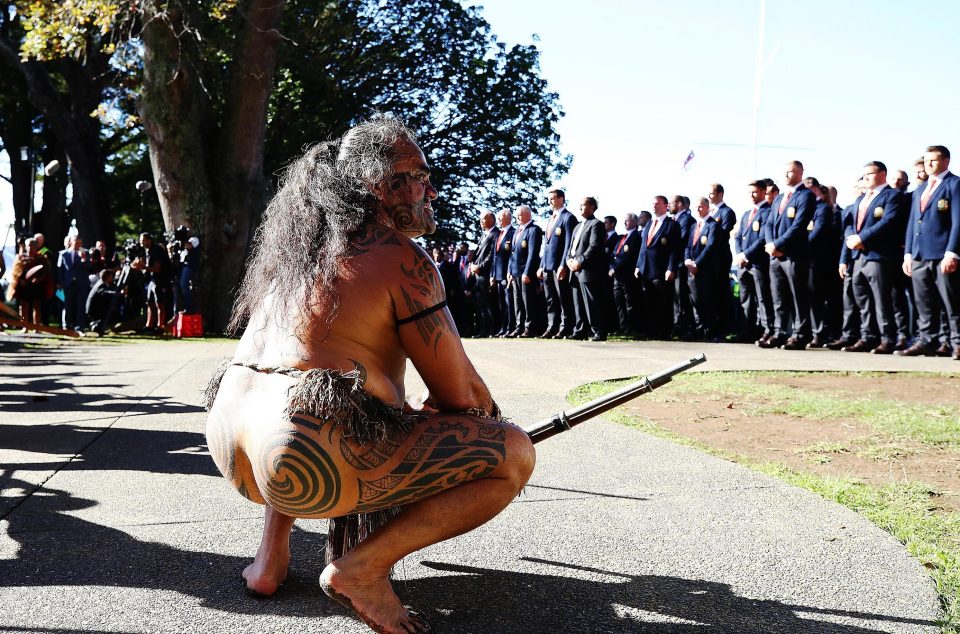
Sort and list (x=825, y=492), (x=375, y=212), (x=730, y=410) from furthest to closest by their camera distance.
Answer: (x=730, y=410)
(x=825, y=492)
(x=375, y=212)

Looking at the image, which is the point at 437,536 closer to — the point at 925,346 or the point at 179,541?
the point at 179,541

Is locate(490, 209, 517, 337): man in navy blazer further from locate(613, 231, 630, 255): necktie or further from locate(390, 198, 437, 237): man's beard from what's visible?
locate(390, 198, 437, 237): man's beard

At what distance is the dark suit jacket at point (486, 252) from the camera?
59.9ft

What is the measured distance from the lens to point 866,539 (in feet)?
11.2

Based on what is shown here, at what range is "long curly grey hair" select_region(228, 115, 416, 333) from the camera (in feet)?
8.48

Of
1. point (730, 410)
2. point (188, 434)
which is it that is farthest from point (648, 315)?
point (188, 434)

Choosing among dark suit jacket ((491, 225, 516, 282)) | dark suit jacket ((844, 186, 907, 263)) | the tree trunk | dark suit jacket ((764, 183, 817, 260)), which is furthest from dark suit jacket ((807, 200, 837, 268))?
the tree trunk

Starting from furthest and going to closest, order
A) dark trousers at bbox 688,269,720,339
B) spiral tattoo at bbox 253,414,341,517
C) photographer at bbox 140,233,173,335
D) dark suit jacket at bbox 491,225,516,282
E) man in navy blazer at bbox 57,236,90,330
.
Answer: man in navy blazer at bbox 57,236,90,330, dark suit jacket at bbox 491,225,516,282, photographer at bbox 140,233,173,335, dark trousers at bbox 688,269,720,339, spiral tattoo at bbox 253,414,341,517

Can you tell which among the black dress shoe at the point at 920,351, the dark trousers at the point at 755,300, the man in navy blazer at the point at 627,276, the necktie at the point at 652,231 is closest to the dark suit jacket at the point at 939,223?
the black dress shoe at the point at 920,351

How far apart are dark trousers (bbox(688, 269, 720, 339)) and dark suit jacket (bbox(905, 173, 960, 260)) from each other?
4057mm

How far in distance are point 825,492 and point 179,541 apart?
113 inches

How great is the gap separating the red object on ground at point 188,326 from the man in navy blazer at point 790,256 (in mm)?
10751

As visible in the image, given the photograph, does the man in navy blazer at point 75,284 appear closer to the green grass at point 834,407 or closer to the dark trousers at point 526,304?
A: the dark trousers at point 526,304

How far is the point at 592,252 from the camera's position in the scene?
14.6 m
